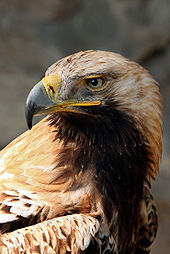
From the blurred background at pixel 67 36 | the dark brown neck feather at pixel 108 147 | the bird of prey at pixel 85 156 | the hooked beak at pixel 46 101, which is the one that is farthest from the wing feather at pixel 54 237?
the blurred background at pixel 67 36

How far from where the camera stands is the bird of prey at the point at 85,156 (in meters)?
2.69

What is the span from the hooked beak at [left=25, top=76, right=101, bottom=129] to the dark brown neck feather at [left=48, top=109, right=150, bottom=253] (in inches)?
4.0

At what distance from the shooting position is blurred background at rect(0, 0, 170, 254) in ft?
22.5

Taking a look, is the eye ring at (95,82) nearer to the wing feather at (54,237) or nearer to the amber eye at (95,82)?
the amber eye at (95,82)

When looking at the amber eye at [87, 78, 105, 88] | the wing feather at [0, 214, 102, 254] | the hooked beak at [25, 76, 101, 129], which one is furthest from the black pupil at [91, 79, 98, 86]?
the wing feather at [0, 214, 102, 254]

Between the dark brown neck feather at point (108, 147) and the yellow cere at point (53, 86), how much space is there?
0.15 meters

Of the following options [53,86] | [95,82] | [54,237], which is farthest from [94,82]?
[54,237]

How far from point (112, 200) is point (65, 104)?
603 mm

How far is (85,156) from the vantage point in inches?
115

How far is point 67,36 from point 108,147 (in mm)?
4262

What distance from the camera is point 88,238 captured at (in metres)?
2.66

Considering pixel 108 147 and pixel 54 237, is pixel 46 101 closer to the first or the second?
pixel 108 147

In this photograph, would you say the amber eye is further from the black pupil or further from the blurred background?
the blurred background

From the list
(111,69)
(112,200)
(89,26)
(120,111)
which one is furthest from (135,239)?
(89,26)
